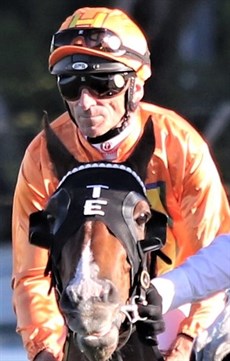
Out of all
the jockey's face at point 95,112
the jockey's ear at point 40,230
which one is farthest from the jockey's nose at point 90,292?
the jockey's face at point 95,112

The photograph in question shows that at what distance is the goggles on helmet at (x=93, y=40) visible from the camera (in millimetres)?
3447

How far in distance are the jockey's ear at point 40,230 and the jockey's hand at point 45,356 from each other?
0.33 meters

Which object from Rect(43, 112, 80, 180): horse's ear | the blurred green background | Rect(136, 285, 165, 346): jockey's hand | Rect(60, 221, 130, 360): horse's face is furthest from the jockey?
the blurred green background

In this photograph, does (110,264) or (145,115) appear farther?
(145,115)

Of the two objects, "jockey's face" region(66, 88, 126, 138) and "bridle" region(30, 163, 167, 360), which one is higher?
"jockey's face" region(66, 88, 126, 138)

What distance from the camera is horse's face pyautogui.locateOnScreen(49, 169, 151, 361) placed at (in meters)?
2.93

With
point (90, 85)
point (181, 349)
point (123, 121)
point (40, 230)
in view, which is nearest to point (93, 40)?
point (90, 85)

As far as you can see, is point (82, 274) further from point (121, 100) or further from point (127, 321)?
point (121, 100)

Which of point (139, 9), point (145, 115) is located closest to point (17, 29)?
point (139, 9)

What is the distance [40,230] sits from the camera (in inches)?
126

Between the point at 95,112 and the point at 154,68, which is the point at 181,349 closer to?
the point at 95,112

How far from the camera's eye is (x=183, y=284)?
3197 millimetres

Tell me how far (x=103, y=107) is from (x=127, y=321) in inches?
22.6

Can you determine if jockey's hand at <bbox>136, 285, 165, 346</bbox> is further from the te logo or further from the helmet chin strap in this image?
the helmet chin strap
